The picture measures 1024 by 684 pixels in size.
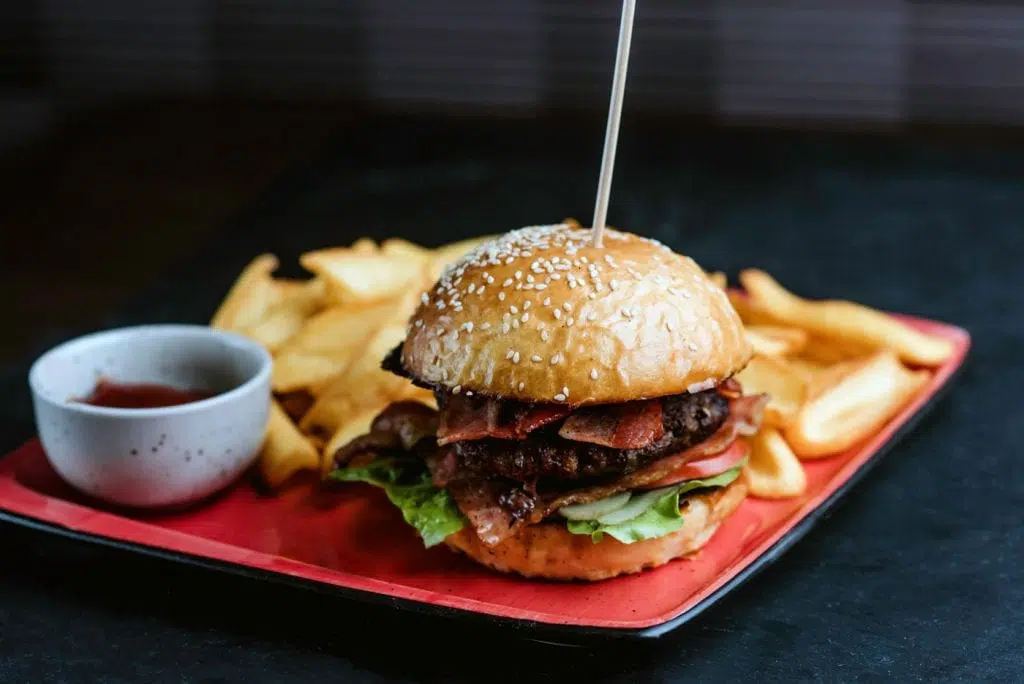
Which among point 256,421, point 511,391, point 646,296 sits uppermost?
point 646,296

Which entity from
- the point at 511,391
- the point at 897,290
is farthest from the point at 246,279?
the point at 897,290

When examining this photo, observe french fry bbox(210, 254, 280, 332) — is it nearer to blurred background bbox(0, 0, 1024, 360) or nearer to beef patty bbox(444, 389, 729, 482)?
beef patty bbox(444, 389, 729, 482)

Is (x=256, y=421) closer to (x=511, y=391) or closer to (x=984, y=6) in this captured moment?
(x=511, y=391)

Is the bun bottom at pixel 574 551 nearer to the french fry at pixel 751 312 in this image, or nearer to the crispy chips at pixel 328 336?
the crispy chips at pixel 328 336

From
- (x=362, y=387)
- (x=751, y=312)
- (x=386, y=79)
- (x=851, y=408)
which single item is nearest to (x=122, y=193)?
(x=386, y=79)

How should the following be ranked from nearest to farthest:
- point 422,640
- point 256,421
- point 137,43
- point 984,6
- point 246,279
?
1. point 422,640
2. point 256,421
3. point 246,279
4. point 984,6
5. point 137,43
